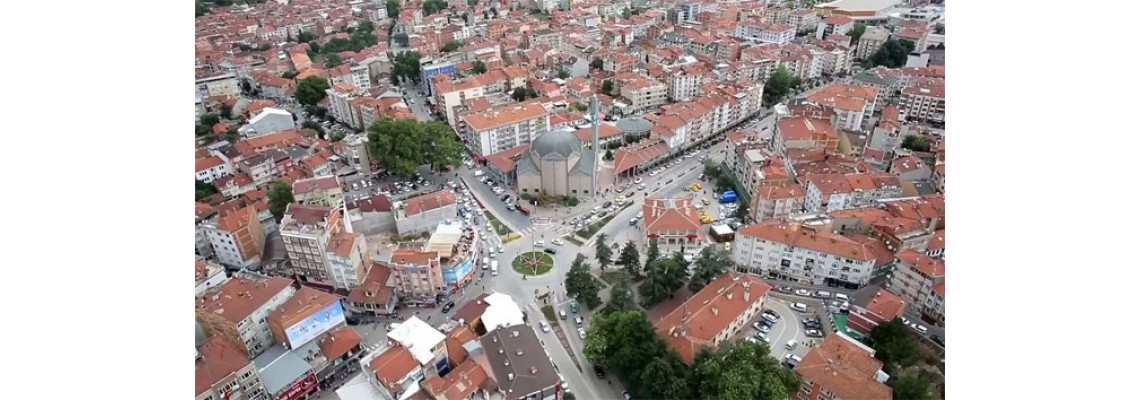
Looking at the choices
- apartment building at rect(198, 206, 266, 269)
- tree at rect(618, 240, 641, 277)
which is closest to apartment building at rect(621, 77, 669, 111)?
tree at rect(618, 240, 641, 277)

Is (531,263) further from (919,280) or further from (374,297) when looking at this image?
(919,280)

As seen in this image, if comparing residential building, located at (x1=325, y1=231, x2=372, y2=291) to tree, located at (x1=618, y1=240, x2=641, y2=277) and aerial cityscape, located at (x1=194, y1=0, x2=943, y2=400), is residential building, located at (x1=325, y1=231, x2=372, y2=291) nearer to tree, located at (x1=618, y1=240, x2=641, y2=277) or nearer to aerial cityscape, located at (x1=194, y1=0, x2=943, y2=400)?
aerial cityscape, located at (x1=194, y1=0, x2=943, y2=400)

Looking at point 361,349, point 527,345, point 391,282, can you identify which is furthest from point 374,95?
point 527,345

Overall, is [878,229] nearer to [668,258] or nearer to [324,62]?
[668,258]

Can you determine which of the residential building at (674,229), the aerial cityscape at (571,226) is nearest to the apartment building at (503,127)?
the aerial cityscape at (571,226)

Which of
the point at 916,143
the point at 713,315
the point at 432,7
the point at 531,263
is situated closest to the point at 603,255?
the point at 531,263
